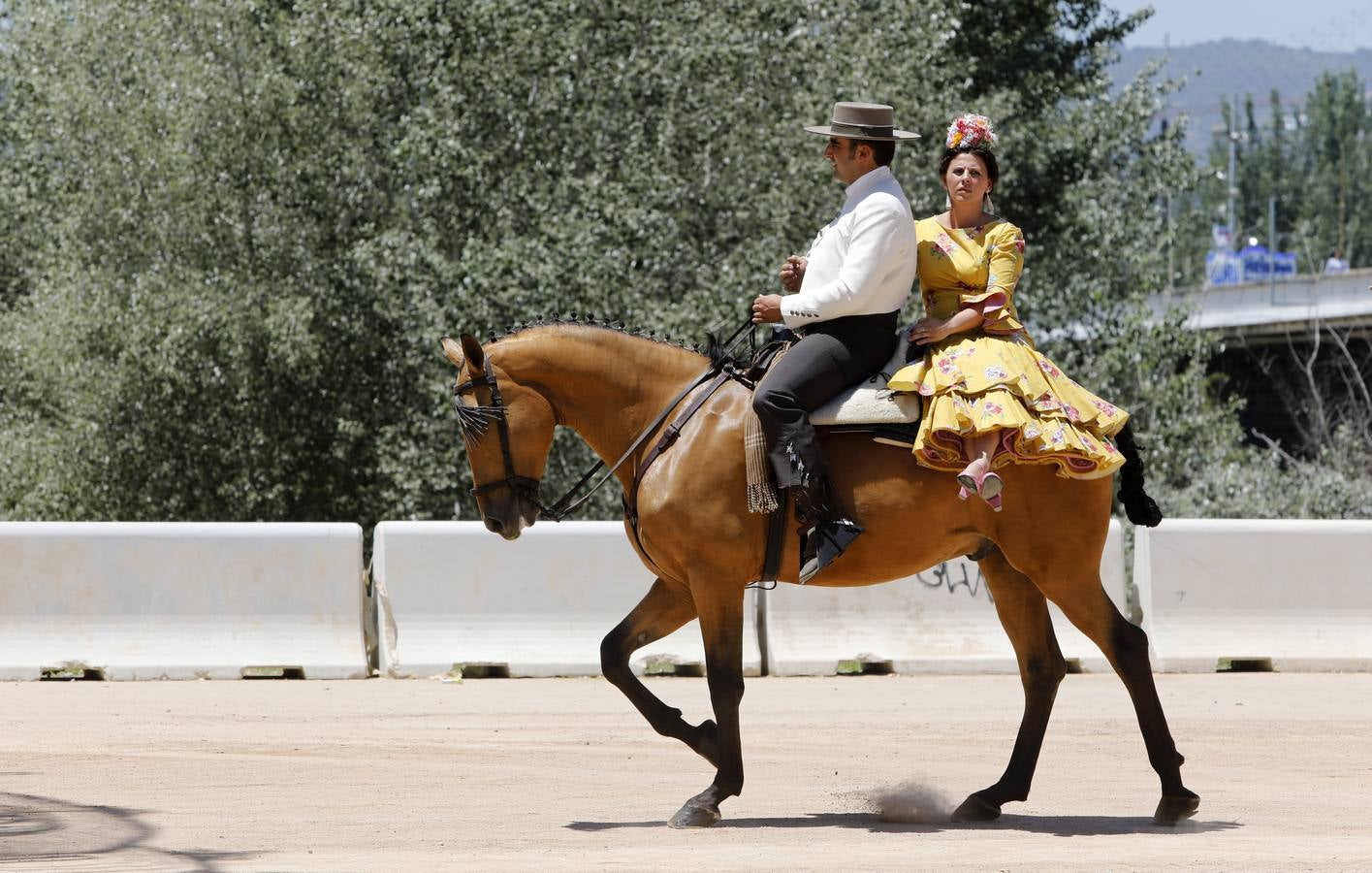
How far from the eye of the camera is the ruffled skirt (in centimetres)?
758

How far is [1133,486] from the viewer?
8.33 meters

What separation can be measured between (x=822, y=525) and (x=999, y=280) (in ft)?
4.42

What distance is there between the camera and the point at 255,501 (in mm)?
22438

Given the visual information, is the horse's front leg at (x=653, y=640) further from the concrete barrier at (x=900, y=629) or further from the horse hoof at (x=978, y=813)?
the concrete barrier at (x=900, y=629)

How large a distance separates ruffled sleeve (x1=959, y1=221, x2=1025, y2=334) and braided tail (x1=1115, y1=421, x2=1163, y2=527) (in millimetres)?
879

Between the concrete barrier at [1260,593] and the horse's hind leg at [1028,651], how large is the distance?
6035 millimetres

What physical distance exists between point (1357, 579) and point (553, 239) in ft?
33.2

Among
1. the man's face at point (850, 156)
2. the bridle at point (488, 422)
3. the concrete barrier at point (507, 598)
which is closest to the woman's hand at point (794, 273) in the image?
the man's face at point (850, 156)

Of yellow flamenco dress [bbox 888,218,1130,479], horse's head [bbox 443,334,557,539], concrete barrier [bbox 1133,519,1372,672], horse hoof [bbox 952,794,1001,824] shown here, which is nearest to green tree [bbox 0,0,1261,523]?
concrete barrier [bbox 1133,519,1372,672]

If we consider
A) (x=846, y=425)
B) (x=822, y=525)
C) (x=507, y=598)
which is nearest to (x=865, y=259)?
(x=846, y=425)

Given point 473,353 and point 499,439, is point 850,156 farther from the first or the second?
point 499,439

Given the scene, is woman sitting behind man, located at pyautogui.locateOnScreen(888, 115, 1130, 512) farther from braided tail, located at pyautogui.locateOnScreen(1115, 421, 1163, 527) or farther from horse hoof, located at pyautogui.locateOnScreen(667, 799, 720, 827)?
horse hoof, located at pyautogui.locateOnScreen(667, 799, 720, 827)

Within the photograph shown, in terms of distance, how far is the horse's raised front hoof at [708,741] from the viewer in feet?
26.3

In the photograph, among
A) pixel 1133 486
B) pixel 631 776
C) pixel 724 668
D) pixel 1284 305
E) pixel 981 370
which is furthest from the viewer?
pixel 1284 305
